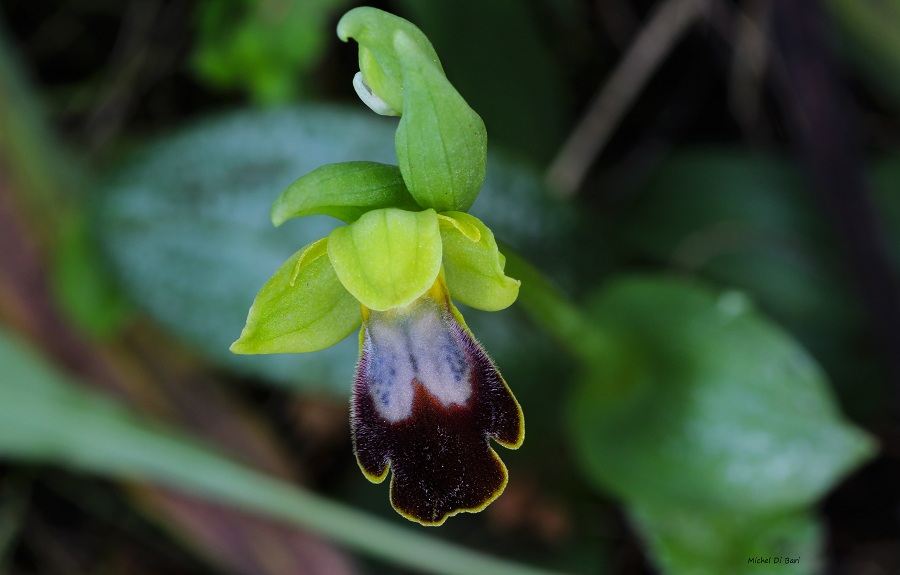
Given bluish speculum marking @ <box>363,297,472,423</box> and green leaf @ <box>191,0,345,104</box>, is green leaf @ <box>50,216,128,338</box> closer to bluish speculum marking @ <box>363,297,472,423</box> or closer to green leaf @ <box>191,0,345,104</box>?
green leaf @ <box>191,0,345,104</box>

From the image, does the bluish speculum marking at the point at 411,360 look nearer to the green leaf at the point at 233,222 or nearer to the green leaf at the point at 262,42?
Answer: the green leaf at the point at 233,222

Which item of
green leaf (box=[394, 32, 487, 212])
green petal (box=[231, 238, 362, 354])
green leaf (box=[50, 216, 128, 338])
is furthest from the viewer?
green leaf (box=[50, 216, 128, 338])

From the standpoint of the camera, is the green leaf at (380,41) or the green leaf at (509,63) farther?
the green leaf at (509,63)

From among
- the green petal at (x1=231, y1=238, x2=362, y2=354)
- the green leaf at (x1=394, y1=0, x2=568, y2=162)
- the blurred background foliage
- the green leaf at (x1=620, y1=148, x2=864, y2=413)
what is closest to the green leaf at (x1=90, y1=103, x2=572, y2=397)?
the blurred background foliage

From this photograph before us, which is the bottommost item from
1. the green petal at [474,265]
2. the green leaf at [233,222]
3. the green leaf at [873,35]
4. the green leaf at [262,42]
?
the green leaf at [233,222]

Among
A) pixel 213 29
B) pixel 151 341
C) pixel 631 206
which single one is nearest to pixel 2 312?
pixel 151 341

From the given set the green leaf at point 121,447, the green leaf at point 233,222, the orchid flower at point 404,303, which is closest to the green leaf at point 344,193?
the orchid flower at point 404,303

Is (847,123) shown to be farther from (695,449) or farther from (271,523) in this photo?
(271,523)
